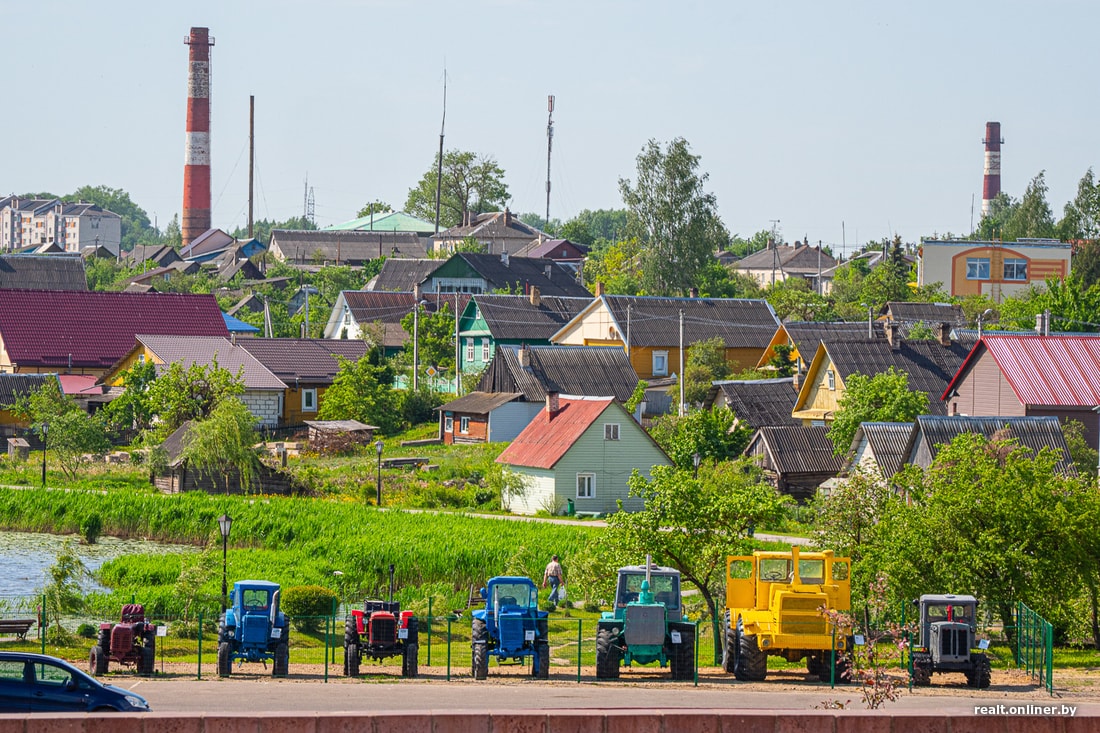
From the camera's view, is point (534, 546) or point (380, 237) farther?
point (380, 237)

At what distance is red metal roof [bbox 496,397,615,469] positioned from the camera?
4725 cm

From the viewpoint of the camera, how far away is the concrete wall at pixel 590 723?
54.9ft

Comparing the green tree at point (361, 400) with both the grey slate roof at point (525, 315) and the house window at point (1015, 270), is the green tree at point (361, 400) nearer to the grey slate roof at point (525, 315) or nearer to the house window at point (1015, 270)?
the grey slate roof at point (525, 315)

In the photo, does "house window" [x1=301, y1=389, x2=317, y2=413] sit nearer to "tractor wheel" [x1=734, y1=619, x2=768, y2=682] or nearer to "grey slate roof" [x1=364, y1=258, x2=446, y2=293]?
"grey slate roof" [x1=364, y1=258, x2=446, y2=293]

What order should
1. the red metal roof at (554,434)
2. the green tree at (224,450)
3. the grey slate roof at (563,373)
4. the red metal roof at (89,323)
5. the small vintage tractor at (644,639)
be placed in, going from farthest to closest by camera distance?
the red metal roof at (89,323) < the grey slate roof at (563,373) < the green tree at (224,450) < the red metal roof at (554,434) < the small vintage tractor at (644,639)

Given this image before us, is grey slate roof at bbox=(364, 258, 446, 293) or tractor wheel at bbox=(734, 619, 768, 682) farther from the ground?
grey slate roof at bbox=(364, 258, 446, 293)

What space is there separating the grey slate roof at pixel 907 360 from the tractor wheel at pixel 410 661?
3406cm

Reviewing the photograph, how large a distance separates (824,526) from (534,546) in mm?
9991

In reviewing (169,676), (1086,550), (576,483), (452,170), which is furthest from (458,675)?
(452,170)

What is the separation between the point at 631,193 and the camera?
93.6 meters

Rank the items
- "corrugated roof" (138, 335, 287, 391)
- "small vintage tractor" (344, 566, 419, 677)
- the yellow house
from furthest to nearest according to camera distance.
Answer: the yellow house
"corrugated roof" (138, 335, 287, 391)
"small vintage tractor" (344, 566, 419, 677)

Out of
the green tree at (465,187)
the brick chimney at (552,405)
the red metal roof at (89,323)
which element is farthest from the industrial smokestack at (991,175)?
the brick chimney at (552,405)

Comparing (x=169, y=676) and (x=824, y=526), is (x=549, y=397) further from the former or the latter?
(x=169, y=676)

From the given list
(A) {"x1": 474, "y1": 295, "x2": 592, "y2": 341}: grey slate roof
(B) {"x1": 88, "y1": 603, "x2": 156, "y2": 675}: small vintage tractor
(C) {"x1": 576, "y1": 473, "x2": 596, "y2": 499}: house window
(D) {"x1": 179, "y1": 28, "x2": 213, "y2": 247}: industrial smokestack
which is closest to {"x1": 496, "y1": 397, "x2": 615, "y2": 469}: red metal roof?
(C) {"x1": 576, "y1": 473, "x2": 596, "y2": 499}: house window
